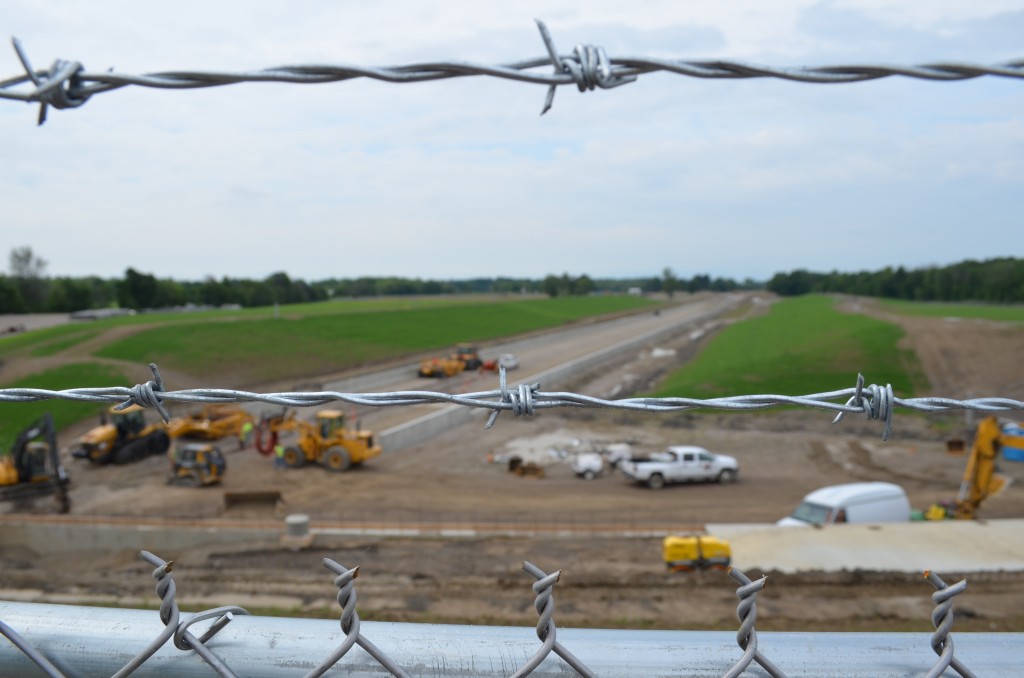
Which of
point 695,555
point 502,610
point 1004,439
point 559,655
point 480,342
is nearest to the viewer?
point 559,655

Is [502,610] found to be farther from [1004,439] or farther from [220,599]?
[1004,439]

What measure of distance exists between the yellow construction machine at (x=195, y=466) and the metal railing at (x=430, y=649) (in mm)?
23018

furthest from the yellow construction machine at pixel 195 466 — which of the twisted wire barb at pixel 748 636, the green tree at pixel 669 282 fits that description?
the green tree at pixel 669 282

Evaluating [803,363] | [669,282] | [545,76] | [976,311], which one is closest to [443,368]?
[803,363]

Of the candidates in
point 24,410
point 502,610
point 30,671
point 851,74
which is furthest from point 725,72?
point 24,410

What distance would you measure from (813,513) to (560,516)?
628 centimetres

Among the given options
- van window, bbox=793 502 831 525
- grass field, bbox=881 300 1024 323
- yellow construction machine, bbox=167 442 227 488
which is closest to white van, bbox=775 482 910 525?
van window, bbox=793 502 831 525

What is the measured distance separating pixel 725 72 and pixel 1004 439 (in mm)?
20768

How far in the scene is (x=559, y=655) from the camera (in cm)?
120

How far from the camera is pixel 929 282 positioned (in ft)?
245

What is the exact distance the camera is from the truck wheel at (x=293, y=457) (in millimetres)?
24328

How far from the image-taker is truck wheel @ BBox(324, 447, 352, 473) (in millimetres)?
23984

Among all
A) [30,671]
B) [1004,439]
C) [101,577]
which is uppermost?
[30,671]

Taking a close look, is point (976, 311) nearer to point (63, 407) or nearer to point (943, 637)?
point (63, 407)
